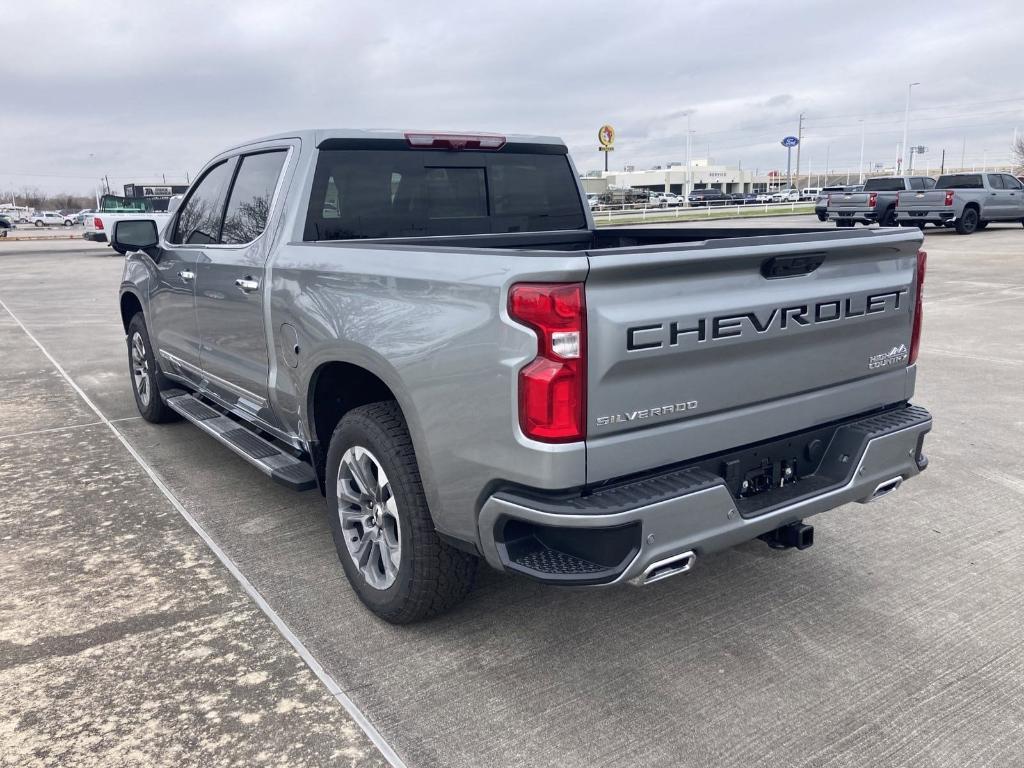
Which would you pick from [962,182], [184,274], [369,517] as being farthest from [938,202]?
[369,517]

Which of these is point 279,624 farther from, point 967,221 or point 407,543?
point 967,221

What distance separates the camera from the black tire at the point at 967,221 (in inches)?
960

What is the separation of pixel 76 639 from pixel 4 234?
163ft

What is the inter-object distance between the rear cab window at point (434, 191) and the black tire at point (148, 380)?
2643 mm

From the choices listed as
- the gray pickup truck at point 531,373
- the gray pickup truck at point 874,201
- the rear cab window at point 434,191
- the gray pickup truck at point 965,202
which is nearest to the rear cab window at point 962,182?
the gray pickup truck at point 965,202

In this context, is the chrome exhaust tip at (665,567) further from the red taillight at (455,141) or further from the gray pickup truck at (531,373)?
the red taillight at (455,141)

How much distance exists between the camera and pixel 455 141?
4.29 metres

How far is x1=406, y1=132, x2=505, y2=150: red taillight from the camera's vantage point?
164 inches

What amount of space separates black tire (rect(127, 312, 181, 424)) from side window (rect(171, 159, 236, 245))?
3.41ft

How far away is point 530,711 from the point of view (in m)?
2.75

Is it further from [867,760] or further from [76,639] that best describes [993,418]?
[76,639]

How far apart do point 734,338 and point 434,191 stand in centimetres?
209

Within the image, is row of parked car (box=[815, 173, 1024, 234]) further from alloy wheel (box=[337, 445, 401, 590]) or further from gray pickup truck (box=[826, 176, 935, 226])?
alloy wheel (box=[337, 445, 401, 590])

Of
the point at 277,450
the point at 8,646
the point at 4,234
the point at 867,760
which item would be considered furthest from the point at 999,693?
the point at 4,234
